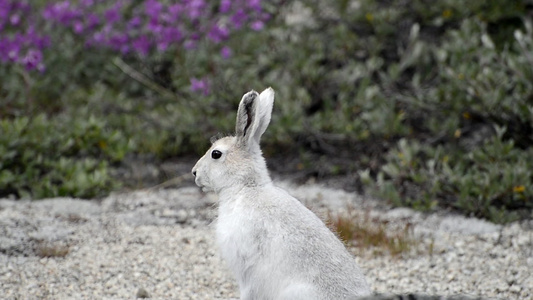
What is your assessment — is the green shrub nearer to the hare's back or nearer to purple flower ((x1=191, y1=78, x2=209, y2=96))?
purple flower ((x1=191, y1=78, x2=209, y2=96))

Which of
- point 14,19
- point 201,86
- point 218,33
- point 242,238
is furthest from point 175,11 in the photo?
point 242,238

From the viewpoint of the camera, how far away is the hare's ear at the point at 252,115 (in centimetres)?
421

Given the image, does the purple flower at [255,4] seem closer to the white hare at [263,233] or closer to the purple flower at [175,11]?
the purple flower at [175,11]

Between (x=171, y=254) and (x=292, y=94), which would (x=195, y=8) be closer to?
(x=292, y=94)

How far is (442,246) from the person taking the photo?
6008 mm

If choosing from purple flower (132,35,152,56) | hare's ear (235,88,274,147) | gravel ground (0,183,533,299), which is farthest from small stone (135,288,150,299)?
purple flower (132,35,152,56)

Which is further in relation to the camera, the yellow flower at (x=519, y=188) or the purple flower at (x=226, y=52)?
A: the purple flower at (x=226, y=52)

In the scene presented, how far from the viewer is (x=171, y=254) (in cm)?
576

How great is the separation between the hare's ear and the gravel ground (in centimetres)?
139

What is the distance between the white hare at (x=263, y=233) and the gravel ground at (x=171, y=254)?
1.12 meters

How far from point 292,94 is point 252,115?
13.1 ft

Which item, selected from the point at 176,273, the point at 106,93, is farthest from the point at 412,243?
the point at 106,93

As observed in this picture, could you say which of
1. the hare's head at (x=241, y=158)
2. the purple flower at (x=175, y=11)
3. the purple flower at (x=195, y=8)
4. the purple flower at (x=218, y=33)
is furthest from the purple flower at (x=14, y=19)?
the hare's head at (x=241, y=158)

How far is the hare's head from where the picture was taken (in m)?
4.34
